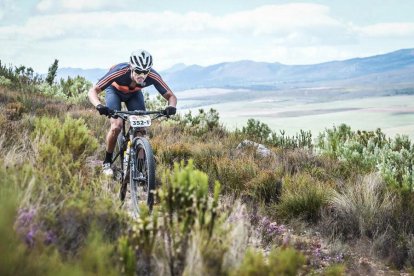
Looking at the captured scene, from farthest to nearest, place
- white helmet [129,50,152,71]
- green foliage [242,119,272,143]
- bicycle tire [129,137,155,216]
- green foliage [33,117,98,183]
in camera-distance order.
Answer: green foliage [242,119,272,143], white helmet [129,50,152,71], bicycle tire [129,137,155,216], green foliage [33,117,98,183]

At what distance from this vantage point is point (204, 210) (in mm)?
3984

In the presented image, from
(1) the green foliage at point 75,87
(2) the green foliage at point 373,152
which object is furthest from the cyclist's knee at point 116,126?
(1) the green foliage at point 75,87

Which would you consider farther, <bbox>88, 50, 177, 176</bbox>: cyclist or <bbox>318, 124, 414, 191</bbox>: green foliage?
<bbox>318, 124, 414, 191</bbox>: green foliage

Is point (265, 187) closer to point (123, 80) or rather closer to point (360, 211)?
point (360, 211)

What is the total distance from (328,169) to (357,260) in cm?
397

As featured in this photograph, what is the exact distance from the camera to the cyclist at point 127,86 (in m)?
6.68

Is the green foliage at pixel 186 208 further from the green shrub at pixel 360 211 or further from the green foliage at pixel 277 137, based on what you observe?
the green foliage at pixel 277 137

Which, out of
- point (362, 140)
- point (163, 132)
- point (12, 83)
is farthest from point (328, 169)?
point (12, 83)

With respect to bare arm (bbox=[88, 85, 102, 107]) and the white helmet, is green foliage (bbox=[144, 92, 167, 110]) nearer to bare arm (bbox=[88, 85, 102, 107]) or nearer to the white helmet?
bare arm (bbox=[88, 85, 102, 107])

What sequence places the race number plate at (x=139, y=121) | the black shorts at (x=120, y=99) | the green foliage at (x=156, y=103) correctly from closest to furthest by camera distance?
the race number plate at (x=139, y=121)
the black shorts at (x=120, y=99)
the green foliage at (x=156, y=103)

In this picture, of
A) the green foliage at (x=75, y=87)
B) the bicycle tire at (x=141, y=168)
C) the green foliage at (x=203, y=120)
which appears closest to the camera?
the bicycle tire at (x=141, y=168)

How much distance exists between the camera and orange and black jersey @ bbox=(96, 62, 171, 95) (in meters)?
7.12

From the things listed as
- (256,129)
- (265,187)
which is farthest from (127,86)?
(256,129)

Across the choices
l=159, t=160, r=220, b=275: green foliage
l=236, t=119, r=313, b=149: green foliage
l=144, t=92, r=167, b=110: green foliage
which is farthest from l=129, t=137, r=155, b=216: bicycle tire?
l=144, t=92, r=167, b=110: green foliage
